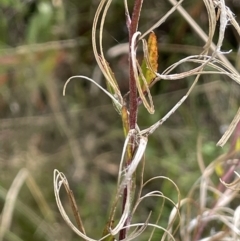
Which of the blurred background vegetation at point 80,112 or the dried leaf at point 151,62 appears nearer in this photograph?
the dried leaf at point 151,62

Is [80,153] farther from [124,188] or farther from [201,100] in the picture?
[124,188]

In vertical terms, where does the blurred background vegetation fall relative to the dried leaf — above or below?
below

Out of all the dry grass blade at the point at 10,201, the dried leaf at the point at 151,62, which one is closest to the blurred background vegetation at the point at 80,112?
the dry grass blade at the point at 10,201

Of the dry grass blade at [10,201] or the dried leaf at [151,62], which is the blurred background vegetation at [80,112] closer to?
the dry grass blade at [10,201]

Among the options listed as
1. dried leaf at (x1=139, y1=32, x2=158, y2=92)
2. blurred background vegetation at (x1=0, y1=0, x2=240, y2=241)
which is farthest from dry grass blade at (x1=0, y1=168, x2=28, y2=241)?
dried leaf at (x1=139, y1=32, x2=158, y2=92)

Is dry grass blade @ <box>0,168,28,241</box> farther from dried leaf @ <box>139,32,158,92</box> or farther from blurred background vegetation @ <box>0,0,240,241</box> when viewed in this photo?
dried leaf @ <box>139,32,158,92</box>

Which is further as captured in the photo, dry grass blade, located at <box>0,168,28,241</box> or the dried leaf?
Result: dry grass blade, located at <box>0,168,28,241</box>
